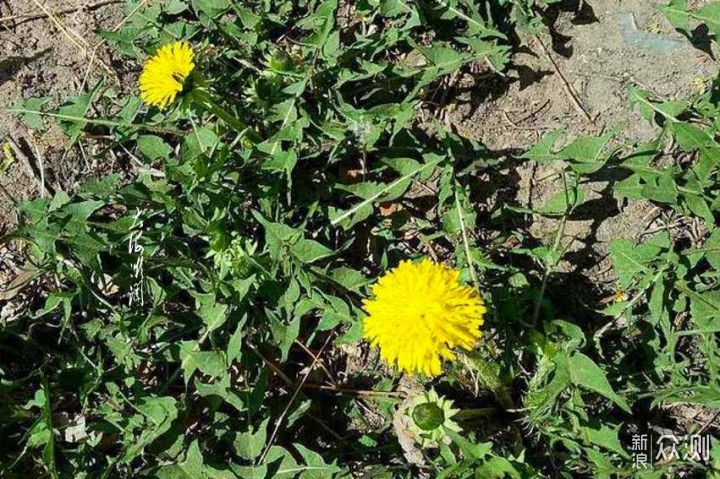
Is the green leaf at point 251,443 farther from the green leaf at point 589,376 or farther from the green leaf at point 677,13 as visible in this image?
the green leaf at point 677,13

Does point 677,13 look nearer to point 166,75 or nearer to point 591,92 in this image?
point 591,92

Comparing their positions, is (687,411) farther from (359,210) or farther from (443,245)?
(359,210)

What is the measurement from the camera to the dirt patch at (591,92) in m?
2.85

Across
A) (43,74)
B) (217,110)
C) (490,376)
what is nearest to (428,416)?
(490,376)

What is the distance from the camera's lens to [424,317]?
6.91 ft

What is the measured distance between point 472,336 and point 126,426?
1358mm

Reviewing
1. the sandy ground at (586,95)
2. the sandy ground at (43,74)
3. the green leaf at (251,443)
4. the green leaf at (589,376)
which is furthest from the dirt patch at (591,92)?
the sandy ground at (43,74)

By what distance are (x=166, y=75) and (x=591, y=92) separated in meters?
1.51

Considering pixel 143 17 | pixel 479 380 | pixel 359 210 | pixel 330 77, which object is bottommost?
pixel 479 380

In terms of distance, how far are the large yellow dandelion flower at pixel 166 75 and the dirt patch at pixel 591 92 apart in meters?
1.09

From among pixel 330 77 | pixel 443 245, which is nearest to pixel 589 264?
pixel 443 245

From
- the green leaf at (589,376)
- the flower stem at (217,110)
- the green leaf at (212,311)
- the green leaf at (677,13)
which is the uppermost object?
the green leaf at (677,13)

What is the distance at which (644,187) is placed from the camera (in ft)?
8.41

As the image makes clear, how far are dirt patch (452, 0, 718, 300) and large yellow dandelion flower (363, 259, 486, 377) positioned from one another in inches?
32.3
